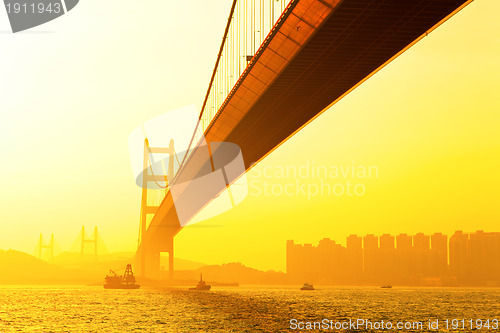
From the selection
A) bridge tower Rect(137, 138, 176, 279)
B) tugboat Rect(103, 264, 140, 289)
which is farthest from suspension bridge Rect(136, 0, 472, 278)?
tugboat Rect(103, 264, 140, 289)

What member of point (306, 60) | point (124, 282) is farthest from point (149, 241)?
point (306, 60)

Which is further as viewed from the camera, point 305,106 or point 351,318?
point 351,318

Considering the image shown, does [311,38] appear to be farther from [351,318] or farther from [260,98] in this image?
[351,318]

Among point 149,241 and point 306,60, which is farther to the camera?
point 149,241

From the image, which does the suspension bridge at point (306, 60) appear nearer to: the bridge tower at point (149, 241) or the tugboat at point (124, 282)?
the bridge tower at point (149, 241)

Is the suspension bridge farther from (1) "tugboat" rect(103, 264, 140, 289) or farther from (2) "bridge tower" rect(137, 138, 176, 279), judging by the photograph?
A: (1) "tugboat" rect(103, 264, 140, 289)

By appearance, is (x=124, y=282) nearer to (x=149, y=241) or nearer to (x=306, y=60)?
(x=149, y=241)

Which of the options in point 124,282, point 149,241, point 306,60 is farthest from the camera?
point 124,282

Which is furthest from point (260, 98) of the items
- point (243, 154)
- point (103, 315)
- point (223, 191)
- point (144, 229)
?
point (144, 229)

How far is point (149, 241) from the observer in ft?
284

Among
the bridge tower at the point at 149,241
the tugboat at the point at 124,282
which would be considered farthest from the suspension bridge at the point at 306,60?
the tugboat at the point at 124,282

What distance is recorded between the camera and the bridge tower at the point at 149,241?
84.9m

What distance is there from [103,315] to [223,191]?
12501mm

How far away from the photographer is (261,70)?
25781 millimetres
